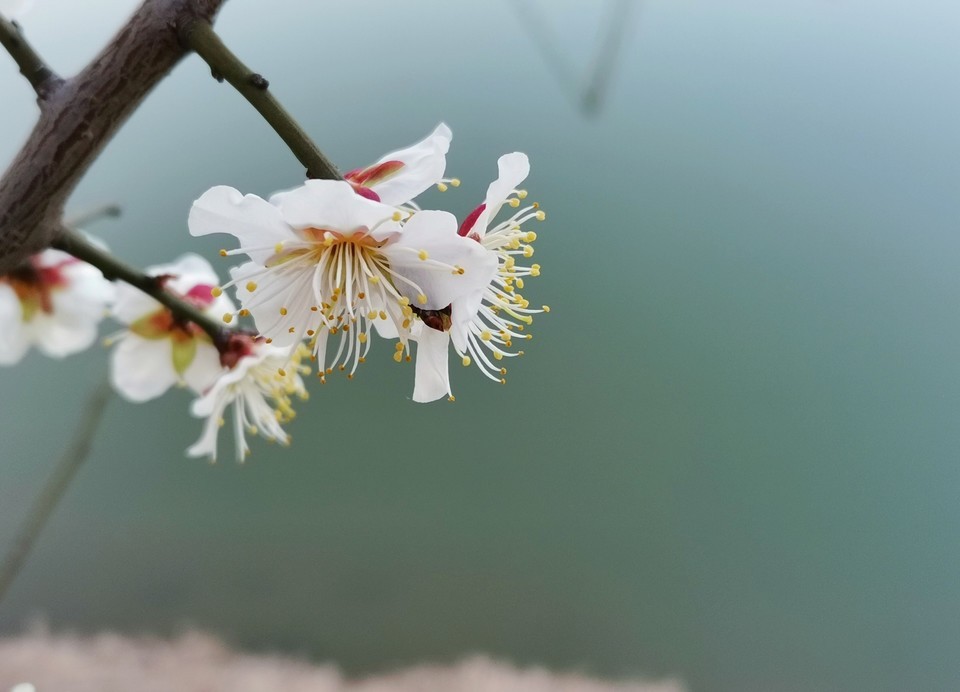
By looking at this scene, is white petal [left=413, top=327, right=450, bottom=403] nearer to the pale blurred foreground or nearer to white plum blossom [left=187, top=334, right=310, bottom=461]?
white plum blossom [left=187, top=334, right=310, bottom=461]

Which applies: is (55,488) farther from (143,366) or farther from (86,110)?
(86,110)

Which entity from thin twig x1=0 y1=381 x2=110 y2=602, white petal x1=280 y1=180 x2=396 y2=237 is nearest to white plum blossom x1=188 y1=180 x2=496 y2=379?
white petal x1=280 y1=180 x2=396 y2=237

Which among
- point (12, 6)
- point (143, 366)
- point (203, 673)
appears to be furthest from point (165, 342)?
point (203, 673)

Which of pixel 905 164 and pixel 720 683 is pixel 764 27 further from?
pixel 720 683

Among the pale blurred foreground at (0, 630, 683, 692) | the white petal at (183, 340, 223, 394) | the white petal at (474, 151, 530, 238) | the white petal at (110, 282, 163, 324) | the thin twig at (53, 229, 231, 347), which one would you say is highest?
the white petal at (474, 151, 530, 238)

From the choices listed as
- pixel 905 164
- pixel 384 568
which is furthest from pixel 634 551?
pixel 905 164

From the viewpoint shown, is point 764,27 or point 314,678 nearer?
point 314,678
